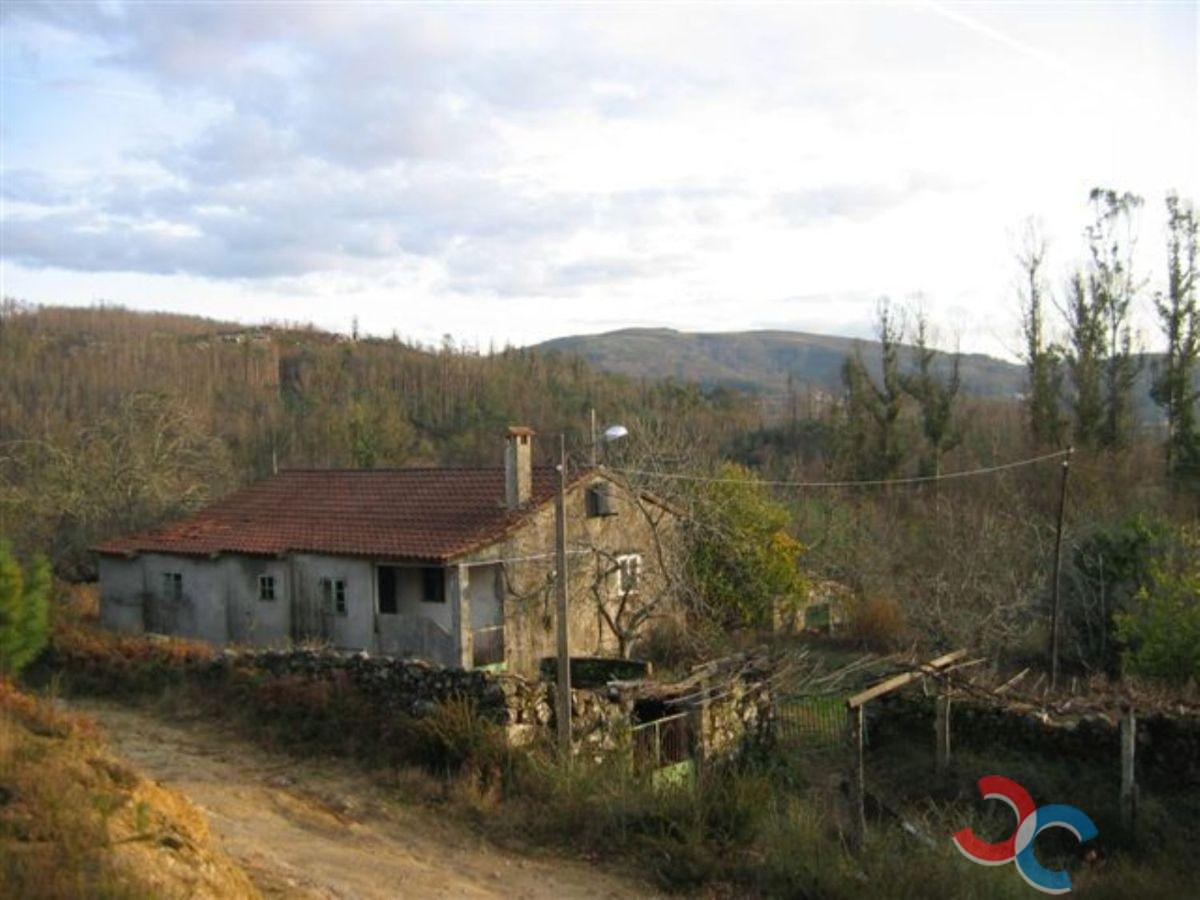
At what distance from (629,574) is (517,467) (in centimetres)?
370

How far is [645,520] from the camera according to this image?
1042 inches

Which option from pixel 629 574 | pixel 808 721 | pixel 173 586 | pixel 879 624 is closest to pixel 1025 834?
pixel 808 721

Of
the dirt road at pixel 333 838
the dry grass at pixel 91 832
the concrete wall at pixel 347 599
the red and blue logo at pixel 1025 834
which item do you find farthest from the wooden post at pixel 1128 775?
the concrete wall at pixel 347 599

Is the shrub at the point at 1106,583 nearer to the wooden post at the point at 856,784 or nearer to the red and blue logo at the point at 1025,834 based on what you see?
the red and blue logo at the point at 1025,834

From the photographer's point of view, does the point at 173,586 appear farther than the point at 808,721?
Yes

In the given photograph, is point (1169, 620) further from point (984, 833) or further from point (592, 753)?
point (592, 753)

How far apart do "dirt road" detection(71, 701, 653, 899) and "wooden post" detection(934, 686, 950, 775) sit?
659 centimetres

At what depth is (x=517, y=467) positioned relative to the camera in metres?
23.7

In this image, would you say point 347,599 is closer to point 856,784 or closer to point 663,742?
point 663,742

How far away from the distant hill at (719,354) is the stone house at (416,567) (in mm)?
100230

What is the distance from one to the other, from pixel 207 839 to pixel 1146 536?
21741 millimetres

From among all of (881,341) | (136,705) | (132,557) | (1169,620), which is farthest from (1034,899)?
(881,341)

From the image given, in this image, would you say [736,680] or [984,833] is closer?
[984,833]

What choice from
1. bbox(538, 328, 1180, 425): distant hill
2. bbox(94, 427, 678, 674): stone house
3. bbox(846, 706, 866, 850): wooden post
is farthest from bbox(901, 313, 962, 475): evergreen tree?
bbox(538, 328, 1180, 425): distant hill
